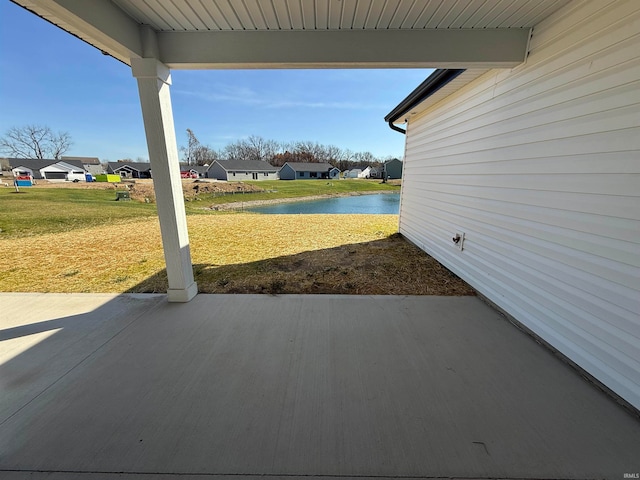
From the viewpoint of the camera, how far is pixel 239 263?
171 inches

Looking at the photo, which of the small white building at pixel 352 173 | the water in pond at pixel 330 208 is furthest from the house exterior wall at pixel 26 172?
the small white building at pixel 352 173

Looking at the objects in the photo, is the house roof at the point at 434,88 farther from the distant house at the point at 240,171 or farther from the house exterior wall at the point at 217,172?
the house exterior wall at the point at 217,172

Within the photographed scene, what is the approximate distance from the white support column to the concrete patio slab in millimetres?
495

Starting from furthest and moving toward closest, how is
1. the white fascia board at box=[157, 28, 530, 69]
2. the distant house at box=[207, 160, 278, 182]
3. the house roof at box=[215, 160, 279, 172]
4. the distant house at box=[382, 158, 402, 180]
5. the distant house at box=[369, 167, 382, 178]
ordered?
the distant house at box=[369, 167, 382, 178], the distant house at box=[382, 158, 402, 180], the house roof at box=[215, 160, 279, 172], the distant house at box=[207, 160, 278, 182], the white fascia board at box=[157, 28, 530, 69]

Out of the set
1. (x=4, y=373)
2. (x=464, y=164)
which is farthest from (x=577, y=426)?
(x=4, y=373)

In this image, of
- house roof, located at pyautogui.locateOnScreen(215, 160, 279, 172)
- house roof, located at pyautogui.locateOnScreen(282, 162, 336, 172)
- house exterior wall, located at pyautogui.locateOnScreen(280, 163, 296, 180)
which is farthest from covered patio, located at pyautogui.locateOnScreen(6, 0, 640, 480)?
house roof, located at pyautogui.locateOnScreen(282, 162, 336, 172)

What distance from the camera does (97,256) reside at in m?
4.66

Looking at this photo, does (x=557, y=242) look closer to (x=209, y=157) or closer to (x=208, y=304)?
(x=208, y=304)

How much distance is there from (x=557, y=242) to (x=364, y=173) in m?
62.6

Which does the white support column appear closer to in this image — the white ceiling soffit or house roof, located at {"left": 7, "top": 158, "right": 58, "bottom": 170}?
the white ceiling soffit

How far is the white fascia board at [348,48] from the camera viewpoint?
7.75ft

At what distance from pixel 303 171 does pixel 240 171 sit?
39.7 ft

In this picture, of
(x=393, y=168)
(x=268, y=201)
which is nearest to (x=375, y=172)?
(x=393, y=168)

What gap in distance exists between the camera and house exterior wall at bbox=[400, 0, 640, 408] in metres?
1.69
